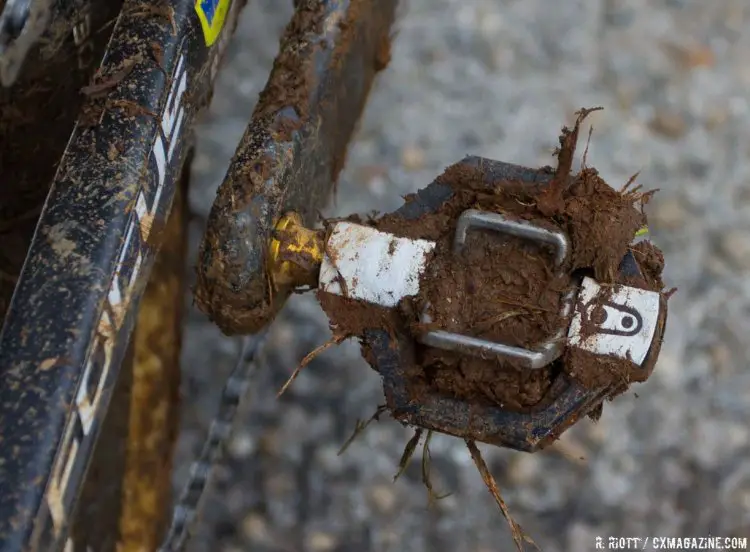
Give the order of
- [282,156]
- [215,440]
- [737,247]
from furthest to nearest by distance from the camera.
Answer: [737,247], [215,440], [282,156]

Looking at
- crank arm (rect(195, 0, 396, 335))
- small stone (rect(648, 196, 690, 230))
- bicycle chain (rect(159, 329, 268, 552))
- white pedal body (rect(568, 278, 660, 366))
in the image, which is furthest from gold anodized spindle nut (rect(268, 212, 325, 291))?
small stone (rect(648, 196, 690, 230))

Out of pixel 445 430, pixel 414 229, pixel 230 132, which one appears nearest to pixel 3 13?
pixel 414 229

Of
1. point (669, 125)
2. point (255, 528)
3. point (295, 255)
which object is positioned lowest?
point (255, 528)

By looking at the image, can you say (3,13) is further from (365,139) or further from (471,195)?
(365,139)

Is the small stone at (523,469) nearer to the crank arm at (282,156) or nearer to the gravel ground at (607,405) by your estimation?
the gravel ground at (607,405)

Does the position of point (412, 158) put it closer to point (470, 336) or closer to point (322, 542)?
point (322, 542)

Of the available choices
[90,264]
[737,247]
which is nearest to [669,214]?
[737,247]

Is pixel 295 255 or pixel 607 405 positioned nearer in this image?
pixel 295 255
